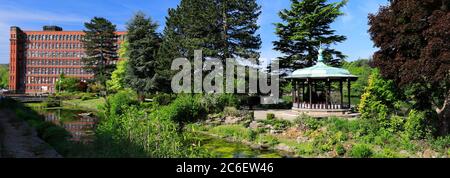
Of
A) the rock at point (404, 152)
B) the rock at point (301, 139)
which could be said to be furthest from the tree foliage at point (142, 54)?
the rock at point (404, 152)

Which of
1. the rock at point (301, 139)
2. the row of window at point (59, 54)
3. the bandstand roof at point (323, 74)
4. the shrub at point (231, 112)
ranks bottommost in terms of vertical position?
the rock at point (301, 139)

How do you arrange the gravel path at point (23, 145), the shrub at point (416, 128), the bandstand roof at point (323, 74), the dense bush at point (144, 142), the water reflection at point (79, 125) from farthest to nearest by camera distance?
the bandstand roof at point (323, 74)
the water reflection at point (79, 125)
the shrub at point (416, 128)
the gravel path at point (23, 145)
the dense bush at point (144, 142)

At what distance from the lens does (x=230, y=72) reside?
31.7 metres

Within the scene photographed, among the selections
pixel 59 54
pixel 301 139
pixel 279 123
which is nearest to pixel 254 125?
pixel 279 123

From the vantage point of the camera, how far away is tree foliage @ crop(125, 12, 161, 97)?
39.9 m

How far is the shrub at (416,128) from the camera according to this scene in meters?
15.4

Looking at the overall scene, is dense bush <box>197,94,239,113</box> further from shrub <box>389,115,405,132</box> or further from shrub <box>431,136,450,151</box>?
shrub <box>431,136,450,151</box>

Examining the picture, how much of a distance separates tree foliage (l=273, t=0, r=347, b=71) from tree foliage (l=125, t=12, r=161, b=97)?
1406cm

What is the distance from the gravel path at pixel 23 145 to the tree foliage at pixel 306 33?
2442 cm

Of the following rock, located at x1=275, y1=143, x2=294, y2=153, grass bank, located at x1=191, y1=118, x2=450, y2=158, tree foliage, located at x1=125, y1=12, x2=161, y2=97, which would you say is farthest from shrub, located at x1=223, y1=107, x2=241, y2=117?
tree foliage, located at x1=125, y1=12, x2=161, y2=97

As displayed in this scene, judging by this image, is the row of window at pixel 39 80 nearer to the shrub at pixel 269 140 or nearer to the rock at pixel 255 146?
the shrub at pixel 269 140

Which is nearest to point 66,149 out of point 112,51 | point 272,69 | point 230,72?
point 230,72

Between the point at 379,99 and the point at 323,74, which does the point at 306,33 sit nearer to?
the point at 323,74
